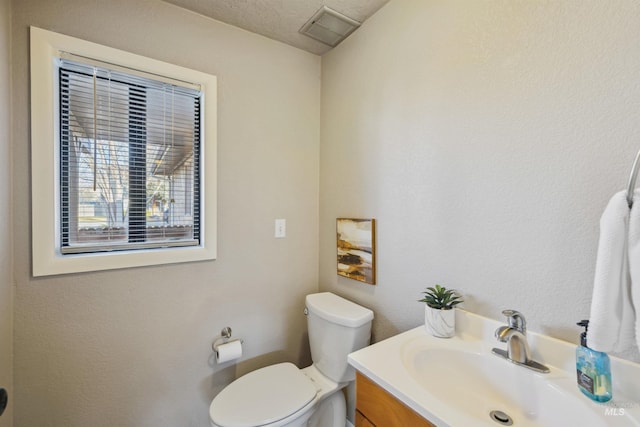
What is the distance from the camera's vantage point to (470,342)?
1009 mm

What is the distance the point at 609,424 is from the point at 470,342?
0.41m

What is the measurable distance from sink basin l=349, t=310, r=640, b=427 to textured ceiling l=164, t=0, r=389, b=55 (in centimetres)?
155

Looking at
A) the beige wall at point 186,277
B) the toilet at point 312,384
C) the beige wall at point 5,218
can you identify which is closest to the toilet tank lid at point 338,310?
the toilet at point 312,384

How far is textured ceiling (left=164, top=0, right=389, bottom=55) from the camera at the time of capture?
4.39 feet

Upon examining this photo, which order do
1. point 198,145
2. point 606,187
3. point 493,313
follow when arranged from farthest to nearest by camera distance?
point 198,145
point 493,313
point 606,187

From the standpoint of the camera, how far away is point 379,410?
830 millimetres

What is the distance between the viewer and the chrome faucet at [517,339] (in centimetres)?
84

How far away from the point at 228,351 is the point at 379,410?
3.07ft

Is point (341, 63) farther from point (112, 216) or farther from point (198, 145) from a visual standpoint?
point (112, 216)

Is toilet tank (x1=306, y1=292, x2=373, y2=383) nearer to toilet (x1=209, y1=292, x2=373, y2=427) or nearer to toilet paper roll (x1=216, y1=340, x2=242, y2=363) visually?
toilet (x1=209, y1=292, x2=373, y2=427)

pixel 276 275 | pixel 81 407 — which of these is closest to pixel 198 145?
pixel 276 275

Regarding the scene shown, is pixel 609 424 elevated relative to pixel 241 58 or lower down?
lower down

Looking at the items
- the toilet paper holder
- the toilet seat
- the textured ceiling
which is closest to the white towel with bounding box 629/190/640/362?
the toilet seat

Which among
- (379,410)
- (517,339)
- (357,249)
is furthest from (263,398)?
(517,339)
